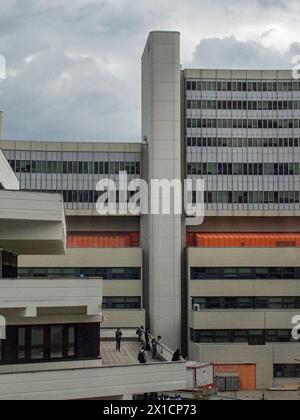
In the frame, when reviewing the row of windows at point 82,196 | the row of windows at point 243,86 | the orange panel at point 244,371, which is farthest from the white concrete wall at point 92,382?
the row of windows at point 243,86

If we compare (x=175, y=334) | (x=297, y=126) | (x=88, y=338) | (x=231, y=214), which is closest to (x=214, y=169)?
(x=231, y=214)

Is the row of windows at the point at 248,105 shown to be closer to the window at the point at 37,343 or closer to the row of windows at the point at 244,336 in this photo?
the row of windows at the point at 244,336

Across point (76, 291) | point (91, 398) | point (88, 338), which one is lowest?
point (91, 398)

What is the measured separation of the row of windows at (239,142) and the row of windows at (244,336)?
22262 mm

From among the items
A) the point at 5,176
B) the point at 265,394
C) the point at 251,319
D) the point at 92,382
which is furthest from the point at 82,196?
the point at 92,382

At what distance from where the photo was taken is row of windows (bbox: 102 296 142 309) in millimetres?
80625

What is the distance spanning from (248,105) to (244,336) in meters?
27.6

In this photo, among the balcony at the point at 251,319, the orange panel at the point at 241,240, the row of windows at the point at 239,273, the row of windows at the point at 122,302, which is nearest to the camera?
the balcony at the point at 251,319

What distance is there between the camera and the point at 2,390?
26.5m

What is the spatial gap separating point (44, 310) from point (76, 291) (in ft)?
6.00

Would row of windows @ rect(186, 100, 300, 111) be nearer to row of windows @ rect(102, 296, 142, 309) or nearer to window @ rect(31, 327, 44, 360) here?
row of windows @ rect(102, 296, 142, 309)

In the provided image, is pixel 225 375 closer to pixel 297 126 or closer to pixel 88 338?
pixel 297 126

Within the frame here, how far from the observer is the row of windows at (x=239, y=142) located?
3292 inches

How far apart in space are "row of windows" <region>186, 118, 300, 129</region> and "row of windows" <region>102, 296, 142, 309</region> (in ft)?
70.7
